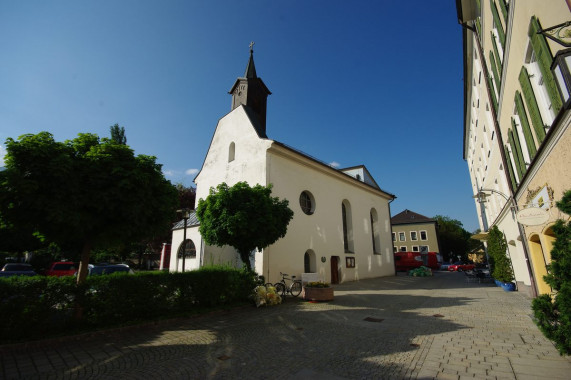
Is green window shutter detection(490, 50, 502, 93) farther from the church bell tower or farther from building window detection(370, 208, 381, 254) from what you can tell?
building window detection(370, 208, 381, 254)

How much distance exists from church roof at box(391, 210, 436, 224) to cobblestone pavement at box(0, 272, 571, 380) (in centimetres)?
4851

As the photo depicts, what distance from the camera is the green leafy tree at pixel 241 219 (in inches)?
428

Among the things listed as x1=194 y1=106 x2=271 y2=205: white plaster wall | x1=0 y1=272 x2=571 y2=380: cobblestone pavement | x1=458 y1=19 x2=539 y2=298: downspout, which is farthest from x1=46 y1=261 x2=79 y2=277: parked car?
x1=458 y1=19 x2=539 y2=298: downspout

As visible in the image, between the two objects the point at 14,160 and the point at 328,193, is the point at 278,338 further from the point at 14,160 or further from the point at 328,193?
the point at 328,193

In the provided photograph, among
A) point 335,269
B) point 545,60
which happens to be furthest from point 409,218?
point 545,60

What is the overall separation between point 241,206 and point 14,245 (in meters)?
33.8

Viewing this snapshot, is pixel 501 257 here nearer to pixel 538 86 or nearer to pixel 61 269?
pixel 538 86

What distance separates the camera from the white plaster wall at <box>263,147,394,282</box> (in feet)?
52.1

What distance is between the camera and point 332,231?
1942 centimetres

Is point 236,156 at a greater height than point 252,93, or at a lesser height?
lesser

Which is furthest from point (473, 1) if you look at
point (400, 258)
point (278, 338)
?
point (400, 258)

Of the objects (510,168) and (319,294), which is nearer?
(510,168)

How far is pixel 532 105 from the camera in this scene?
658 centimetres

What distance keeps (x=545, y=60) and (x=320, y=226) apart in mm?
14449
